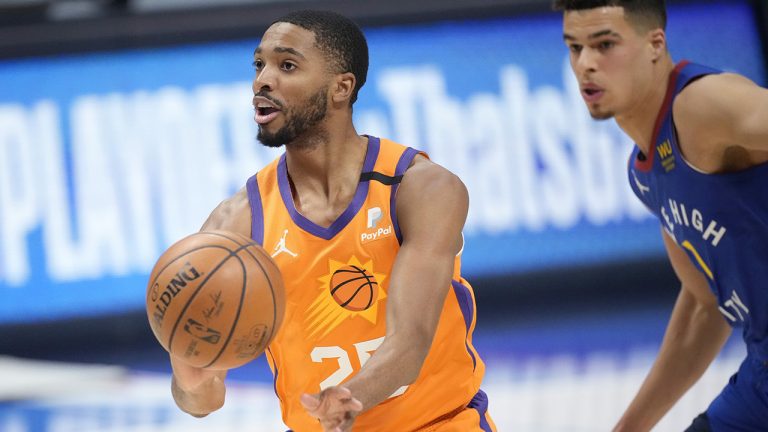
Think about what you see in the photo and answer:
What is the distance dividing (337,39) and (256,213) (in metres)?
0.64

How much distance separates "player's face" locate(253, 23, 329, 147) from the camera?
3.55 metres

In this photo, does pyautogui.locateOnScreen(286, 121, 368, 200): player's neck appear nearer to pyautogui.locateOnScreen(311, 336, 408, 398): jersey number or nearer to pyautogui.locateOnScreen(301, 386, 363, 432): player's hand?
pyautogui.locateOnScreen(311, 336, 408, 398): jersey number

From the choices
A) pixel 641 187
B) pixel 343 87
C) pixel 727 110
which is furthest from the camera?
pixel 641 187

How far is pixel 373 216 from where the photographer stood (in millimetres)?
3537

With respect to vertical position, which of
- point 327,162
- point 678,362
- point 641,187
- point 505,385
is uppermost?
point 327,162

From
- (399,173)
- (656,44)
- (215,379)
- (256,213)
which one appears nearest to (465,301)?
(399,173)

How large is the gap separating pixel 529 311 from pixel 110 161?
12.1ft

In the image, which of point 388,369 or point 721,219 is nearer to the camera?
point 388,369

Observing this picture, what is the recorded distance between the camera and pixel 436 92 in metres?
9.45

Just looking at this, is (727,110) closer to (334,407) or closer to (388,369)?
(388,369)

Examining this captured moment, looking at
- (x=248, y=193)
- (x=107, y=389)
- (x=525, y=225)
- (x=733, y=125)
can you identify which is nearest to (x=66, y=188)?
(x=107, y=389)

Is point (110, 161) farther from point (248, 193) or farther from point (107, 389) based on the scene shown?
point (248, 193)

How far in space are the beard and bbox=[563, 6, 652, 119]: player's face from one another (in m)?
0.90

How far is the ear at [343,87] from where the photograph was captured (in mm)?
3713
